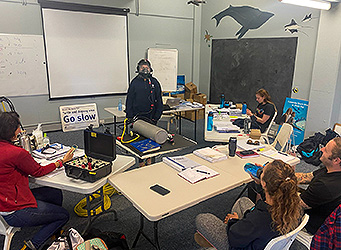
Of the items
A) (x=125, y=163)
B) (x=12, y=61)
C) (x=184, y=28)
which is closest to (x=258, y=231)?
(x=125, y=163)

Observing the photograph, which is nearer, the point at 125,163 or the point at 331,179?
the point at 331,179

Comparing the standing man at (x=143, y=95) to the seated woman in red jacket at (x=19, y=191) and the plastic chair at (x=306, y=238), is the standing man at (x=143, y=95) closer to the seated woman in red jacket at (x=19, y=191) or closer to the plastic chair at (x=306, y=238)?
the seated woman in red jacket at (x=19, y=191)

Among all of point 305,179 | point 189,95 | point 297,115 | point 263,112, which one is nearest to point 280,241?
point 305,179

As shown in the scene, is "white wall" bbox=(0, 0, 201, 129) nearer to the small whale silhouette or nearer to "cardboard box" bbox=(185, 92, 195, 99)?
"cardboard box" bbox=(185, 92, 195, 99)

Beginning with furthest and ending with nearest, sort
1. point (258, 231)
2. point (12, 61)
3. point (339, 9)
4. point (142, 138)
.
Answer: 1. point (12, 61)
2. point (339, 9)
3. point (142, 138)
4. point (258, 231)

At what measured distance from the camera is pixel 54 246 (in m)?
1.76

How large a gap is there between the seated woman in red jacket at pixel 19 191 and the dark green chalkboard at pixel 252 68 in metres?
4.50

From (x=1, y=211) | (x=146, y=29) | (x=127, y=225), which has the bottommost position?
(x=127, y=225)

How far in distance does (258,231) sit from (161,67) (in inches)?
217

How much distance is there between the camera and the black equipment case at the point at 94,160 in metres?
2.01

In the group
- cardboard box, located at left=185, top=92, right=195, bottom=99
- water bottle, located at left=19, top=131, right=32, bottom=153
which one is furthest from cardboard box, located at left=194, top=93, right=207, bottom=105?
water bottle, located at left=19, top=131, right=32, bottom=153

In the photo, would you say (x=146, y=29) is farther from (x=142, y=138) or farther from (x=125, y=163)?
(x=125, y=163)

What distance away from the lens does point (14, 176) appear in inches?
75.2

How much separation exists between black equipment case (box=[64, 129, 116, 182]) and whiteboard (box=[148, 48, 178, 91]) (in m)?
4.48
